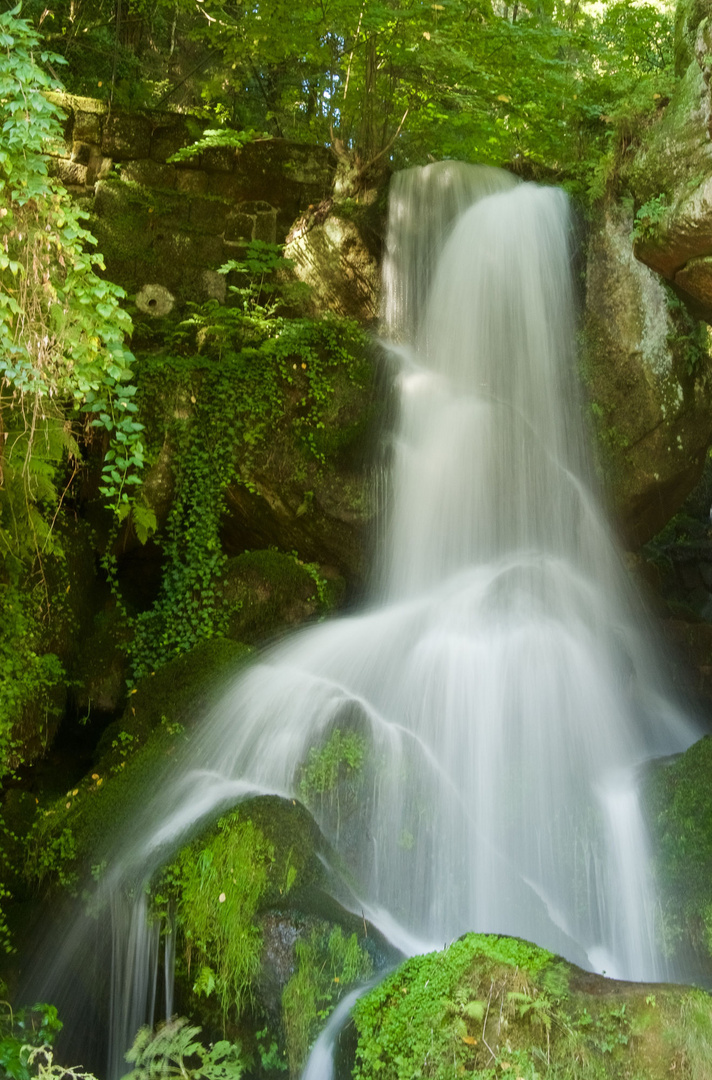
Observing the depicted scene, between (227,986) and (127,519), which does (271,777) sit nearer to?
(227,986)

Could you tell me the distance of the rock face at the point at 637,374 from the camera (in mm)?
8016

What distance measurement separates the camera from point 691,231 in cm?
634

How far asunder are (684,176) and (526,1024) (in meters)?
6.12

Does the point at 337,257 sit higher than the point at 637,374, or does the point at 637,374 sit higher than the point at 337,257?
the point at 337,257

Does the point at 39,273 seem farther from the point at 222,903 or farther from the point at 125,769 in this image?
the point at 222,903

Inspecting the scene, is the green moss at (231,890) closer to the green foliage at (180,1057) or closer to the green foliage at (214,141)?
the green foliage at (180,1057)

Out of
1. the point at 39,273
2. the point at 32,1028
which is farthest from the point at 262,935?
the point at 39,273

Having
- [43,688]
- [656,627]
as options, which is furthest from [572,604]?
[43,688]

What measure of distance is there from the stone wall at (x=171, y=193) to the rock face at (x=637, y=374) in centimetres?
335

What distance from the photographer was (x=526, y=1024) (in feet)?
11.4

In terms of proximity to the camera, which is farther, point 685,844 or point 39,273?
point 685,844

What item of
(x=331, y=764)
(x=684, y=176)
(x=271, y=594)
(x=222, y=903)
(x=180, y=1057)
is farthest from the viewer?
(x=271, y=594)

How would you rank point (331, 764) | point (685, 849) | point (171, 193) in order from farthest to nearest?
point (171, 193), point (331, 764), point (685, 849)

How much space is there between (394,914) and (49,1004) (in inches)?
78.3
